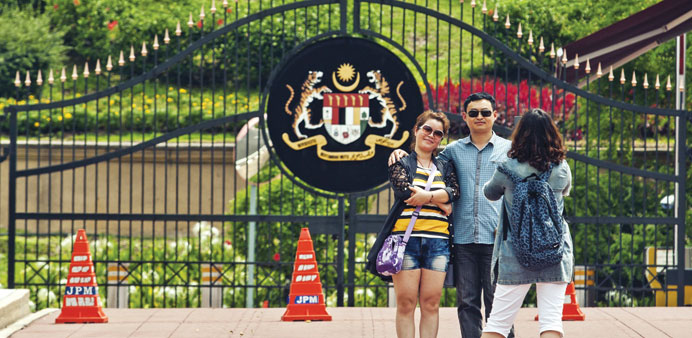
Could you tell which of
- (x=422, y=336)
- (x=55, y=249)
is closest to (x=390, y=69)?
(x=422, y=336)

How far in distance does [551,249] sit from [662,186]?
7.32m

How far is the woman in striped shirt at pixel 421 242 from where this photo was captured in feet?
17.7

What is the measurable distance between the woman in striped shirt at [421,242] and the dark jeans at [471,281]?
0.12 metres

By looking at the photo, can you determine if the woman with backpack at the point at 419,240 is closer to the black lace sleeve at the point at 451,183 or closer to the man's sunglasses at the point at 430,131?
the black lace sleeve at the point at 451,183

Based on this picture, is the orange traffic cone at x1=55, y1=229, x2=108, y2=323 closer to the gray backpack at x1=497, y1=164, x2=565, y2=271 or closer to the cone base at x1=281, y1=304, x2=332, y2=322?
the cone base at x1=281, y1=304, x2=332, y2=322

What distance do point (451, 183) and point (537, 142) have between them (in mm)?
845

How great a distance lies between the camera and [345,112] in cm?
831

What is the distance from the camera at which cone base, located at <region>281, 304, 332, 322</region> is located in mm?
7547

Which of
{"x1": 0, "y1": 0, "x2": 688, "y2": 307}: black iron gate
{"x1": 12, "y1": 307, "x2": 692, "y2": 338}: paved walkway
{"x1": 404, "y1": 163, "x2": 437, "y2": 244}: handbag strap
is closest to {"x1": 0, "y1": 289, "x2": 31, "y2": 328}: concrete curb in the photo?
{"x1": 12, "y1": 307, "x2": 692, "y2": 338}: paved walkway

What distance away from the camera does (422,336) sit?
546 centimetres

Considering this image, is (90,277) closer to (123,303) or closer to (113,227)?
(123,303)

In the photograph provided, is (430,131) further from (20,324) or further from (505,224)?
(20,324)

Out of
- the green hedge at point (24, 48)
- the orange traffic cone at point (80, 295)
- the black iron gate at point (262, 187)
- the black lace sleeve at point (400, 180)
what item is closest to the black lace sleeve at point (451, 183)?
the black lace sleeve at point (400, 180)

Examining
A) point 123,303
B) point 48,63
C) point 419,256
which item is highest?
point 48,63
